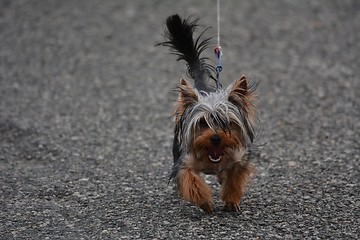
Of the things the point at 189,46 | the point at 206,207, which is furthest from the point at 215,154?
the point at 189,46

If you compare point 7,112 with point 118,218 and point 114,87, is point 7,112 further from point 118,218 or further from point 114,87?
point 118,218

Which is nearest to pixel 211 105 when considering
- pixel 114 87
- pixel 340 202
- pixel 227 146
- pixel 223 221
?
pixel 227 146

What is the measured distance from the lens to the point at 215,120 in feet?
16.9

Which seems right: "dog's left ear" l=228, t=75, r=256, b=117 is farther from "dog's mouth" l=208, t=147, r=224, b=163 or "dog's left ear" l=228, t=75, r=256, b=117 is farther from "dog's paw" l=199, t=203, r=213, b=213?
"dog's paw" l=199, t=203, r=213, b=213

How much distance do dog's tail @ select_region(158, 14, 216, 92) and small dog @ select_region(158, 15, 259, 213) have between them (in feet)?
1.29

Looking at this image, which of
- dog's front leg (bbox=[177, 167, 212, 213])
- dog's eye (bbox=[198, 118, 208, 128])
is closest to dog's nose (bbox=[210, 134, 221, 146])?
dog's eye (bbox=[198, 118, 208, 128])

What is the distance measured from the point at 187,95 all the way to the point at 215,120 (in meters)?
0.41

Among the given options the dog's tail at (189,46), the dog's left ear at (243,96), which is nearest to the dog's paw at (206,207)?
the dog's left ear at (243,96)

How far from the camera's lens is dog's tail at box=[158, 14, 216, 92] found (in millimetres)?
6047

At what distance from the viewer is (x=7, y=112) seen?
8906 millimetres

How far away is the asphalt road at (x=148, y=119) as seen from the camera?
17.9ft

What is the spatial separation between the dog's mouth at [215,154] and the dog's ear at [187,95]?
0.47 m

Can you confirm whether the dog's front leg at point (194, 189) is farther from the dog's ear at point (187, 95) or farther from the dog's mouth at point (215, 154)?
the dog's ear at point (187, 95)

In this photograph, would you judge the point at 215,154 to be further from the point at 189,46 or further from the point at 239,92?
the point at 189,46
